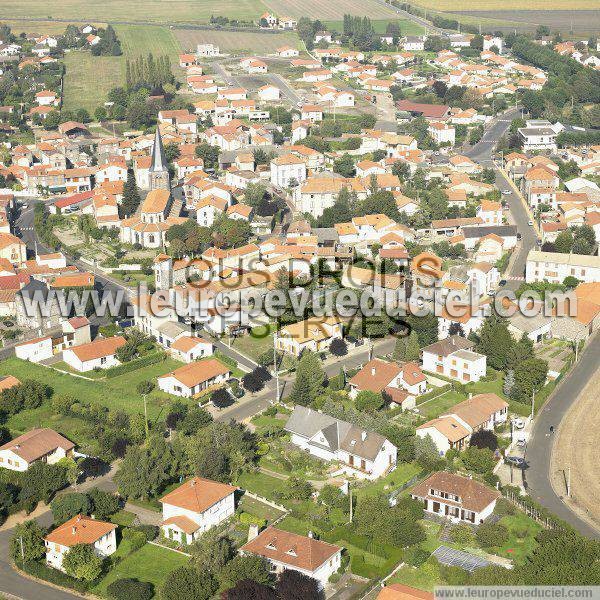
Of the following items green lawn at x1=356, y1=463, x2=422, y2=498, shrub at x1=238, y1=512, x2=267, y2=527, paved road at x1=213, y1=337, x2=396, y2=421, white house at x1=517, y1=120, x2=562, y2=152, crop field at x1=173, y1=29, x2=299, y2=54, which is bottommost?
paved road at x1=213, y1=337, x2=396, y2=421

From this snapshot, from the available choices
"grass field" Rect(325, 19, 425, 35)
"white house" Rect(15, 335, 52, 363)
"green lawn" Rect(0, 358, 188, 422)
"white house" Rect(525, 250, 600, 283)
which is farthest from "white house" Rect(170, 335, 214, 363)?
"grass field" Rect(325, 19, 425, 35)

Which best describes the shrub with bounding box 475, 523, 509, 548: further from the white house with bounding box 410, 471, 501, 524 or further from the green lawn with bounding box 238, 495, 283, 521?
the green lawn with bounding box 238, 495, 283, 521

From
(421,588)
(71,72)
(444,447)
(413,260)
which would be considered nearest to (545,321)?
(413,260)

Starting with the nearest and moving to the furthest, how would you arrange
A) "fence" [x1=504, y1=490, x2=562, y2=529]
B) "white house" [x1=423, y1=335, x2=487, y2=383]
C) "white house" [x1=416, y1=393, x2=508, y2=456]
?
"fence" [x1=504, y1=490, x2=562, y2=529], "white house" [x1=416, y1=393, x2=508, y2=456], "white house" [x1=423, y1=335, x2=487, y2=383]

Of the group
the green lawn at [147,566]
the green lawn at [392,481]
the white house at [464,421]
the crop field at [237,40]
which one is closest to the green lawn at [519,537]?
the green lawn at [392,481]

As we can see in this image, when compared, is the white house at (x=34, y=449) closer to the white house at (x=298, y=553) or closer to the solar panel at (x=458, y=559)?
the white house at (x=298, y=553)

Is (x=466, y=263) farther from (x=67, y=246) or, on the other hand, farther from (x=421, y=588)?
(x=421, y=588)
